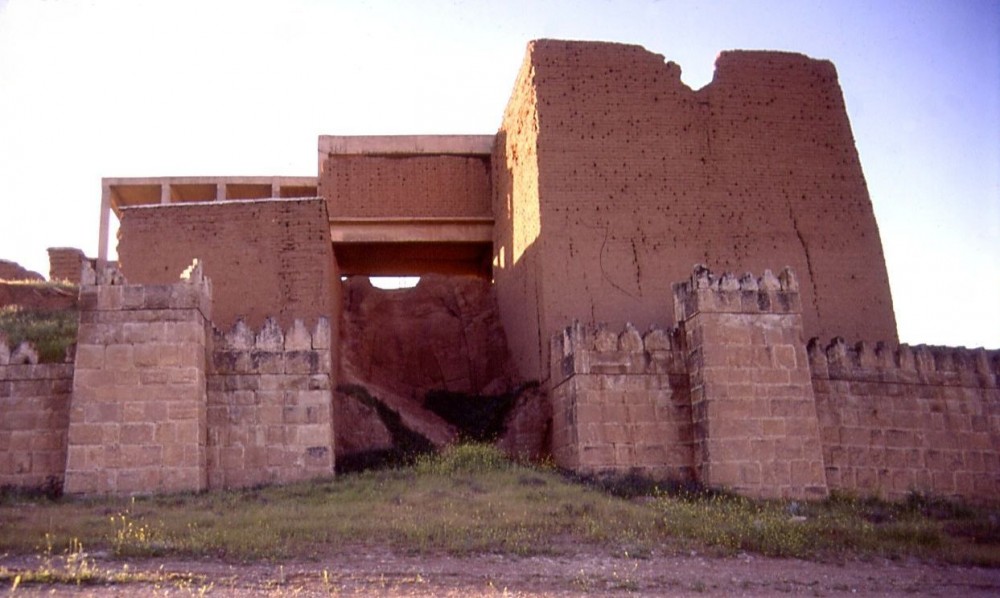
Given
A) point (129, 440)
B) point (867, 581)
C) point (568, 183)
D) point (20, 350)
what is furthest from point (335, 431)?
point (867, 581)

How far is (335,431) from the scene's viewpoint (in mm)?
16531

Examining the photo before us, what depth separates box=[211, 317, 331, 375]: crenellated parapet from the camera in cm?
1449

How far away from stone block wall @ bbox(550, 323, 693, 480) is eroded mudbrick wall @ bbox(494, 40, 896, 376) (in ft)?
8.74

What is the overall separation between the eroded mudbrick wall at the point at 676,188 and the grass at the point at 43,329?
8256 millimetres

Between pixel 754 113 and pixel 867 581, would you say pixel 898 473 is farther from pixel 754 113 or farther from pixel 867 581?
pixel 754 113

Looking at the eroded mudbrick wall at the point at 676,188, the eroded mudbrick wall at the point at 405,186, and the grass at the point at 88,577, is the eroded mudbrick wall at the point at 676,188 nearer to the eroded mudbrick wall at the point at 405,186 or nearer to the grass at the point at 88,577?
the eroded mudbrick wall at the point at 405,186

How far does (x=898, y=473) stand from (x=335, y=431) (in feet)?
28.9

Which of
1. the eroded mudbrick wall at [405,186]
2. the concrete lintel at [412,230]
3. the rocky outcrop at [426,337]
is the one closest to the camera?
the rocky outcrop at [426,337]

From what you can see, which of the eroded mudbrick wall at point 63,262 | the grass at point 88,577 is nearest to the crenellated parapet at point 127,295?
the grass at point 88,577

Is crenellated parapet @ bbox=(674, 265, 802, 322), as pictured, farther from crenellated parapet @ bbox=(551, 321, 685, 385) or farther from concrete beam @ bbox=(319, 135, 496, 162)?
concrete beam @ bbox=(319, 135, 496, 162)

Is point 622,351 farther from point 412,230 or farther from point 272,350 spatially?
point 412,230

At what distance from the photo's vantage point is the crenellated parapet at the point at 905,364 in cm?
1530

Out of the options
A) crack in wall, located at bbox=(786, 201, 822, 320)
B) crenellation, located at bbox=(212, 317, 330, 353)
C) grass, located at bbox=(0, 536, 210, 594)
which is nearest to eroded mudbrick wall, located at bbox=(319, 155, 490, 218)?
crack in wall, located at bbox=(786, 201, 822, 320)

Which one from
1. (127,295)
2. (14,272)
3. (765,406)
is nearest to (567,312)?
(765,406)
